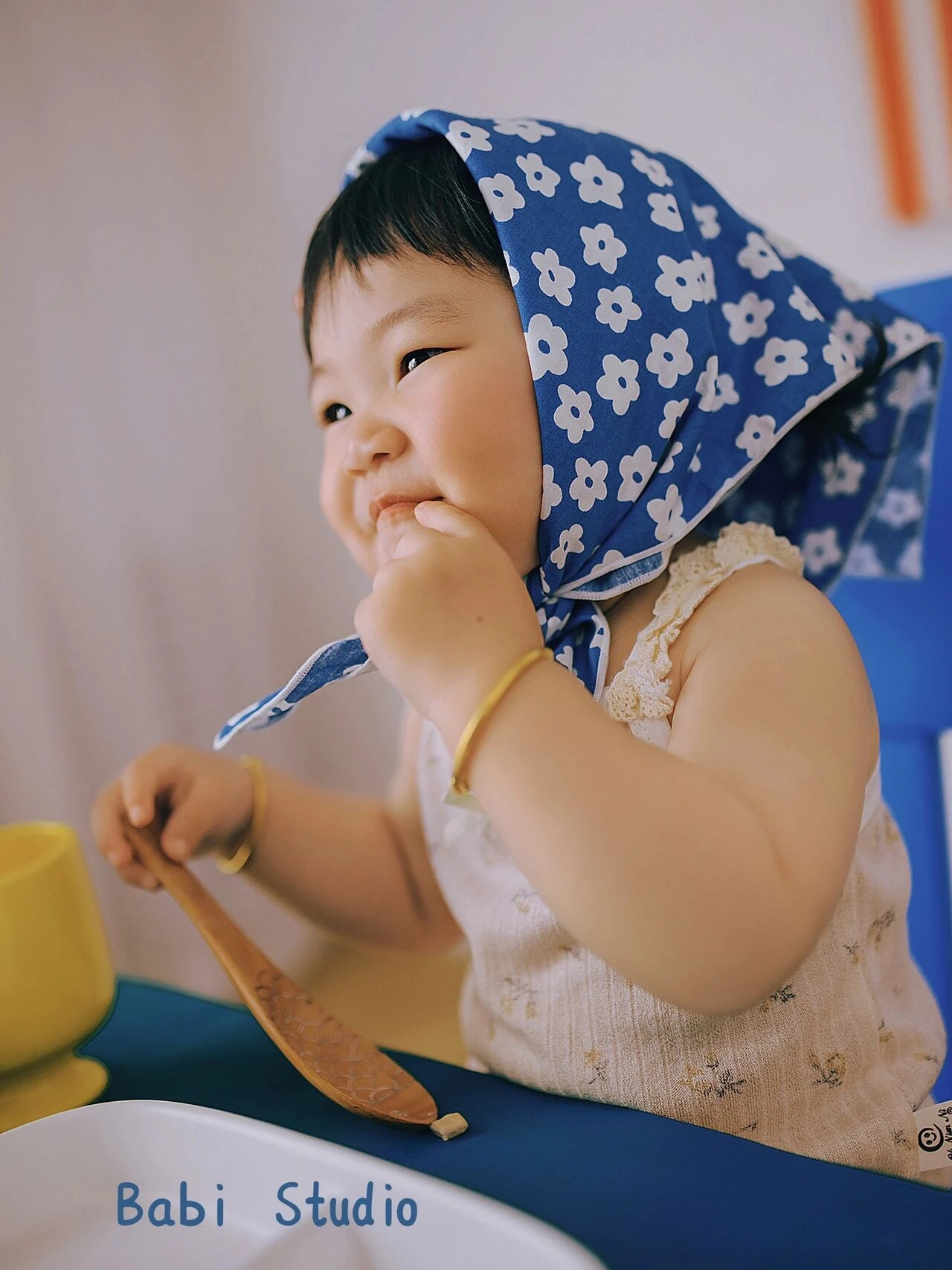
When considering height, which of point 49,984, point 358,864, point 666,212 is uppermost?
point 666,212

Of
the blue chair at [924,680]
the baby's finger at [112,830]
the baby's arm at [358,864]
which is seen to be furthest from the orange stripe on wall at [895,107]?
the baby's finger at [112,830]

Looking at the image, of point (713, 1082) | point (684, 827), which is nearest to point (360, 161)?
point (684, 827)

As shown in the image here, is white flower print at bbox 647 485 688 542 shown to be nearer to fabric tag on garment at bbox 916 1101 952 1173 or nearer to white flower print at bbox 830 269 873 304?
white flower print at bbox 830 269 873 304

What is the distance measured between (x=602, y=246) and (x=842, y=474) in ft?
0.94

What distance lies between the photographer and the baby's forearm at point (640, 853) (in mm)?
448

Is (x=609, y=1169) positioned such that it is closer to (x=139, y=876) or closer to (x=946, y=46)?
(x=139, y=876)

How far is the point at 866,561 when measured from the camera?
0.86m

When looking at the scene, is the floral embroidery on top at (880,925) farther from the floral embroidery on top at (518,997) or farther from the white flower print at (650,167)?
the white flower print at (650,167)

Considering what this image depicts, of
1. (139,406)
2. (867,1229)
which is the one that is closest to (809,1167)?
(867,1229)

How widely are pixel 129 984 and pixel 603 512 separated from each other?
45 cm

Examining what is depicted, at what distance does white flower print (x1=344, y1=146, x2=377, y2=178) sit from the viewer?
75 centimetres

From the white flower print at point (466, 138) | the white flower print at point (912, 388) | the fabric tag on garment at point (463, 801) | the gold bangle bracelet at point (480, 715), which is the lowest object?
the fabric tag on garment at point (463, 801)

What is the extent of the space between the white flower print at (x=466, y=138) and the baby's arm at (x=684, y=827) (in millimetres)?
338

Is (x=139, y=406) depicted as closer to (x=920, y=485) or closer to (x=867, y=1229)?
(x=920, y=485)
